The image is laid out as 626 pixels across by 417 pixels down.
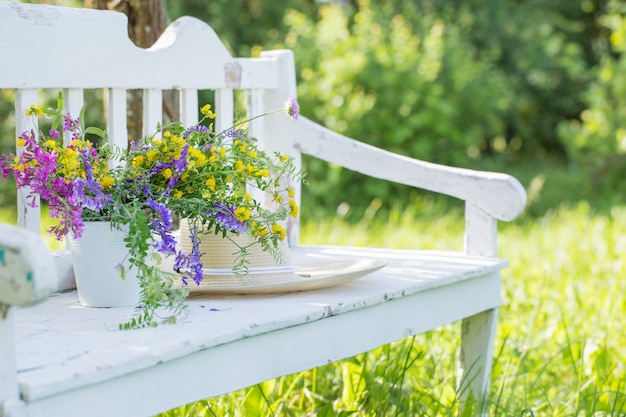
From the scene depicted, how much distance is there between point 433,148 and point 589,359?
13.2ft

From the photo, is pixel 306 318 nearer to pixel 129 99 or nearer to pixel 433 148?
pixel 129 99

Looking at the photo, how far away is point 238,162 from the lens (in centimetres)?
164

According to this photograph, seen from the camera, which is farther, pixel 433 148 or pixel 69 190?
pixel 433 148

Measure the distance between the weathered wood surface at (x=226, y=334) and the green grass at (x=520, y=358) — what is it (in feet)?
0.86

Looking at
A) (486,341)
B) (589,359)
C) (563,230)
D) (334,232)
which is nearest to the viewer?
(486,341)

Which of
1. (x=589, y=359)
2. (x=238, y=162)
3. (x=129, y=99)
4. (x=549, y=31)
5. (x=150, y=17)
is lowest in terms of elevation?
(x=589, y=359)

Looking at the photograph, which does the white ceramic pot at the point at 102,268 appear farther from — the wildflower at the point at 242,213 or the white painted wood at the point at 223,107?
the white painted wood at the point at 223,107

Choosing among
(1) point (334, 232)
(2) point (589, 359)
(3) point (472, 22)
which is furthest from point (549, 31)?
(2) point (589, 359)

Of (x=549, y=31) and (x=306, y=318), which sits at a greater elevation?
(x=549, y=31)

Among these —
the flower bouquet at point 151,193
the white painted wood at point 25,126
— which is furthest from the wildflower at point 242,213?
the white painted wood at point 25,126

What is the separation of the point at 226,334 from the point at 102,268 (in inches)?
13.3

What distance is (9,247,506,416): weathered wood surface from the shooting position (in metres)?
1.25

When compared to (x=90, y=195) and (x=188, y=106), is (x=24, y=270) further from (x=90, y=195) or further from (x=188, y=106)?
(x=188, y=106)

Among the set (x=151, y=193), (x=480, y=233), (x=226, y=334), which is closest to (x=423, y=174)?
(x=480, y=233)
